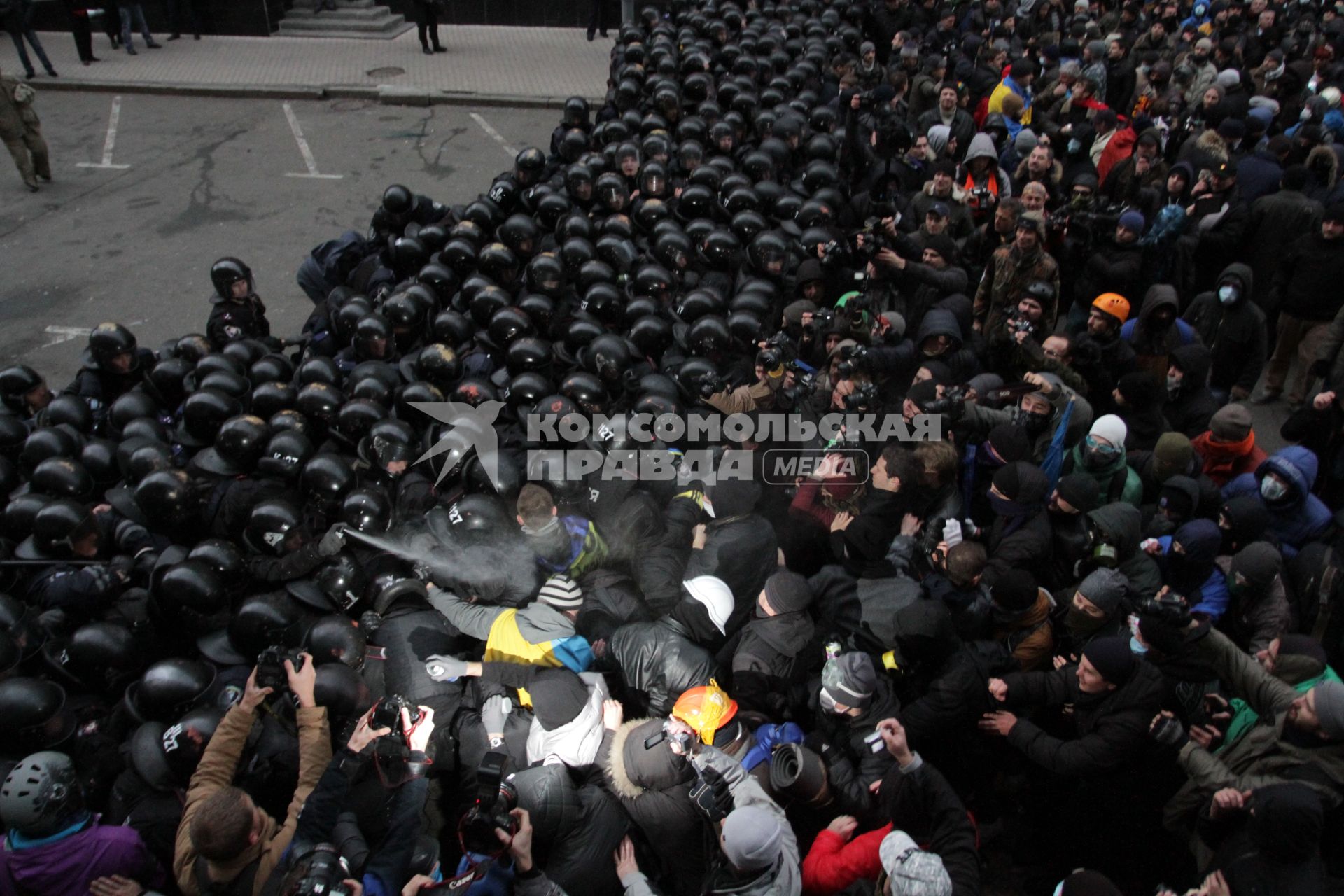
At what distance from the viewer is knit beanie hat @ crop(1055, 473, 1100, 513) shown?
4172mm

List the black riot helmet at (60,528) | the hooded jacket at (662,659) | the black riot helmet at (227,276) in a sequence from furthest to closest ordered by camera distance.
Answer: the black riot helmet at (227,276) < the black riot helmet at (60,528) < the hooded jacket at (662,659)

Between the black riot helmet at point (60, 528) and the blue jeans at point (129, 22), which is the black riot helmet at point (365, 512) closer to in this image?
the black riot helmet at point (60, 528)

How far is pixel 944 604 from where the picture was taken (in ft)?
12.9

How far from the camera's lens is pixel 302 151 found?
1346 centimetres

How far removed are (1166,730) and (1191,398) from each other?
3.05 meters

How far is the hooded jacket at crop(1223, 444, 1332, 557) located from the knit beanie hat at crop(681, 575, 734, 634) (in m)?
2.85

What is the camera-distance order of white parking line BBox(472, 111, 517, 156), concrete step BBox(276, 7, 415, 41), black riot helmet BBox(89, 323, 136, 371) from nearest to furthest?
1. black riot helmet BBox(89, 323, 136, 371)
2. white parking line BBox(472, 111, 517, 156)
3. concrete step BBox(276, 7, 415, 41)

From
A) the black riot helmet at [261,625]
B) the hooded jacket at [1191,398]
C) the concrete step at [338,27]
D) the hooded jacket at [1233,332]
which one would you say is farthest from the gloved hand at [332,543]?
the concrete step at [338,27]

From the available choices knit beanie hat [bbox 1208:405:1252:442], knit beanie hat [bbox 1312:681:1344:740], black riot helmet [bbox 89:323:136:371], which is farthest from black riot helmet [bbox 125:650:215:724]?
knit beanie hat [bbox 1208:405:1252:442]

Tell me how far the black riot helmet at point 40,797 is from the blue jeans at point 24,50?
1656 cm

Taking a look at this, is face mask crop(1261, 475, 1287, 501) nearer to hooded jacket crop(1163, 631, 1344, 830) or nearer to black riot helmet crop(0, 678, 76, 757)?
hooded jacket crop(1163, 631, 1344, 830)

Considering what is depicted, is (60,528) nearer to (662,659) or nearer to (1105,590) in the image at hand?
(662,659)

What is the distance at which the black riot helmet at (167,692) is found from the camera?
361 centimetres

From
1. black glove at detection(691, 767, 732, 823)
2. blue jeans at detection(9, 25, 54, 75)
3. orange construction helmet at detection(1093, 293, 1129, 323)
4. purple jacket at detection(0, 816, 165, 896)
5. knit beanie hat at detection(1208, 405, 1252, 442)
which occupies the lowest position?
purple jacket at detection(0, 816, 165, 896)
